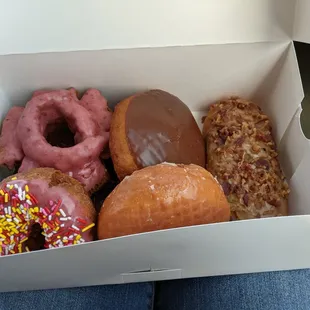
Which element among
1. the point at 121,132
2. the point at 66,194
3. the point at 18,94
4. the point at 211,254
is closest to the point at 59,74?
the point at 18,94

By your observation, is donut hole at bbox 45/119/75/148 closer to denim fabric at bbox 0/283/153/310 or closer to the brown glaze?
the brown glaze

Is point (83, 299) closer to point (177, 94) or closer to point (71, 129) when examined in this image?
point (71, 129)

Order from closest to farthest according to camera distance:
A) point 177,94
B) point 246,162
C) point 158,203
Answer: point 158,203
point 246,162
point 177,94

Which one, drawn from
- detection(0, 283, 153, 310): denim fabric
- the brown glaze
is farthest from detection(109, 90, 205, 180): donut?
detection(0, 283, 153, 310): denim fabric

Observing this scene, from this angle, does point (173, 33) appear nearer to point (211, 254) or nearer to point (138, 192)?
point (138, 192)

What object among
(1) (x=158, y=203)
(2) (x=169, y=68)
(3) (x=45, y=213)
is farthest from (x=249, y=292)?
(2) (x=169, y=68)

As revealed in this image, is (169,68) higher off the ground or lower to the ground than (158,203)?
higher

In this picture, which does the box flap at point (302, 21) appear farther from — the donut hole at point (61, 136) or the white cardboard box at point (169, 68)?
the donut hole at point (61, 136)
